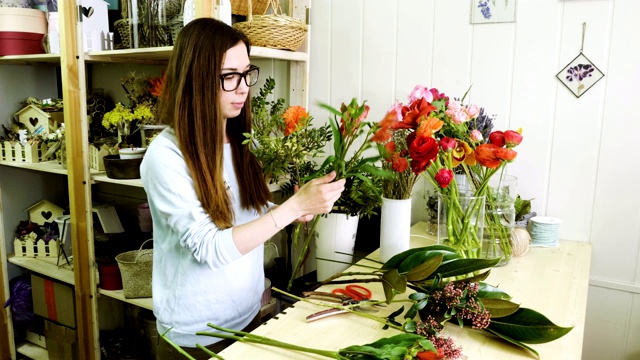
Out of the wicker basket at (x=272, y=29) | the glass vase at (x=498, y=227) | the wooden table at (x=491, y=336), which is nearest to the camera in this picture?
the wooden table at (x=491, y=336)

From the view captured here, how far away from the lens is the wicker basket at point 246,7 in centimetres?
197

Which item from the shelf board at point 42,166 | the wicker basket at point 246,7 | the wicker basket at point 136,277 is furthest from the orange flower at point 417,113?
the shelf board at point 42,166

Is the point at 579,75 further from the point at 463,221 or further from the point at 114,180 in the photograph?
the point at 114,180

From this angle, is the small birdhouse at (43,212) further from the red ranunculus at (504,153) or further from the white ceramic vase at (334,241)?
the red ranunculus at (504,153)

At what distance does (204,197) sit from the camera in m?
1.31

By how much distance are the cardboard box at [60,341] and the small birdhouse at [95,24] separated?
1.34 metres

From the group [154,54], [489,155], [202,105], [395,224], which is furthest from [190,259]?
[154,54]

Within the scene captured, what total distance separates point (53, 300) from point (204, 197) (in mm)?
1690

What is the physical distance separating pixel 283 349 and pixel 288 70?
1.40m

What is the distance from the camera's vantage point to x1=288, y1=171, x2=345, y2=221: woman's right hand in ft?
3.98

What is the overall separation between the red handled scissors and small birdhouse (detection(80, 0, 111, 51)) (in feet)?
5.30

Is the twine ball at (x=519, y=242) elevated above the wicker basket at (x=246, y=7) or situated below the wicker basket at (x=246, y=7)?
below

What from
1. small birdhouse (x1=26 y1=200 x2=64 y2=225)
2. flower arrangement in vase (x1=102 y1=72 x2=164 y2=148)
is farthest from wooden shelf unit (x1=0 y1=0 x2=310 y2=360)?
small birdhouse (x1=26 y1=200 x2=64 y2=225)

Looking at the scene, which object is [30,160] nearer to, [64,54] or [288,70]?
[64,54]
